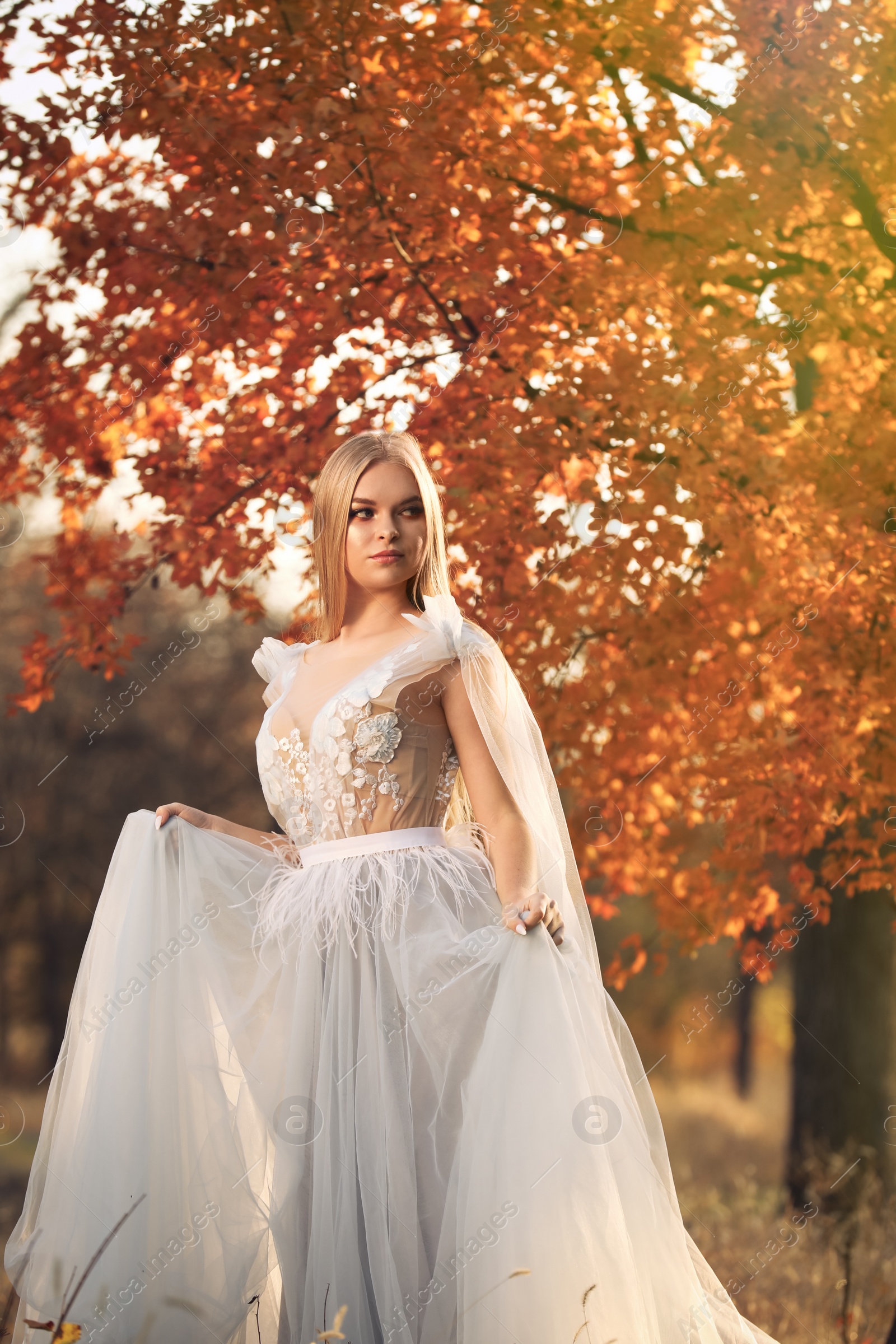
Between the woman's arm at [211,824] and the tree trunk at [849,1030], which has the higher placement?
the woman's arm at [211,824]

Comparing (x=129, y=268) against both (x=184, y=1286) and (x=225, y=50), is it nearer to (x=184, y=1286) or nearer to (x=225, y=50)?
(x=225, y=50)

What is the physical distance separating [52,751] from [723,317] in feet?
32.7

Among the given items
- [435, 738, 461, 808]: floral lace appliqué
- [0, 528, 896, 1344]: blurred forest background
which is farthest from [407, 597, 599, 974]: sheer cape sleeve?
[0, 528, 896, 1344]: blurred forest background

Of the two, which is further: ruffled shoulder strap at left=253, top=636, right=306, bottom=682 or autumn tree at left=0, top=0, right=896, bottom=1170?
autumn tree at left=0, top=0, right=896, bottom=1170

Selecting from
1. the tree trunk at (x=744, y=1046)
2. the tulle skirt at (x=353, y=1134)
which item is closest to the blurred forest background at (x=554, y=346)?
the tulle skirt at (x=353, y=1134)

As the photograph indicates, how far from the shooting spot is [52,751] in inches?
473

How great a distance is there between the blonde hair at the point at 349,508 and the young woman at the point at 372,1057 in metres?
0.01

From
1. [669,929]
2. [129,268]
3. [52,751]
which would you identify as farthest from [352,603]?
[52,751]

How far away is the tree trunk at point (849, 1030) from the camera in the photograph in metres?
5.30

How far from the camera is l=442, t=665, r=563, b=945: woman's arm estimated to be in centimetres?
259

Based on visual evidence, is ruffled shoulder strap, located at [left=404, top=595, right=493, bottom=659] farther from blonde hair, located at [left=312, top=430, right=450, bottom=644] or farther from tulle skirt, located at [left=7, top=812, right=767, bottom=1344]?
tulle skirt, located at [left=7, top=812, right=767, bottom=1344]

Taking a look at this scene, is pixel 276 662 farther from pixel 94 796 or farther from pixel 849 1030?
pixel 94 796

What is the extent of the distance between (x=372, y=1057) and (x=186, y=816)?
0.87 meters

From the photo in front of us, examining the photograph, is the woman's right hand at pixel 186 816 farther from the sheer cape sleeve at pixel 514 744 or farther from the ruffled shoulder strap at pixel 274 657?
the sheer cape sleeve at pixel 514 744
